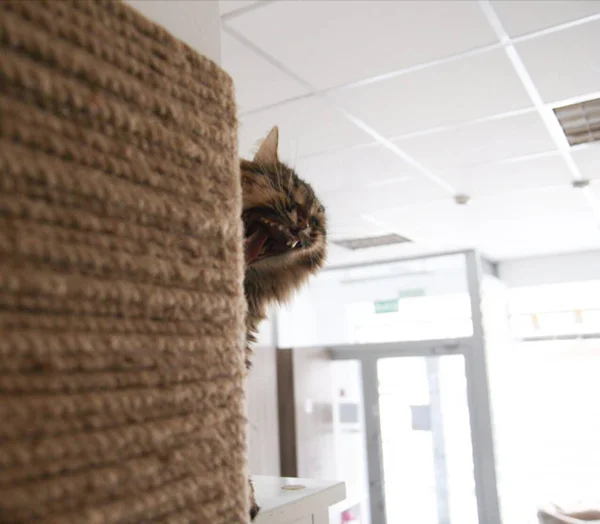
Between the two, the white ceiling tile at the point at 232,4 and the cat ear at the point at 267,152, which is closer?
the cat ear at the point at 267,152

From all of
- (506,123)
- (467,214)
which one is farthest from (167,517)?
(467,214)

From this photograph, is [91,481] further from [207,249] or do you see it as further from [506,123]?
[506,123]

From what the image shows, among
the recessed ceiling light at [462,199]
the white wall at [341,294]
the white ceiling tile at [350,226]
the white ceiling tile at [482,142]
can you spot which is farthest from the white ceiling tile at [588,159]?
the white wall at [341,294]

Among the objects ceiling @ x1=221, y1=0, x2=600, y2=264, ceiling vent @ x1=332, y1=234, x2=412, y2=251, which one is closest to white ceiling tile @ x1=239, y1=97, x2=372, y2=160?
ceiling @ x1=221, y1=0, x2=600, y2=264

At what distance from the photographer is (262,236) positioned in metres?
0.68

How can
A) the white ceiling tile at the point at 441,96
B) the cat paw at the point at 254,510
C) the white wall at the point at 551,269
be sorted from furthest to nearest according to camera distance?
1. the white wall at the point at 551,269
2. the white ceiling tile at the point at 441,96
3. the cat paw at the point at 254,510

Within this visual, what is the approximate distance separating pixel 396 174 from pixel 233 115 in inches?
96.5

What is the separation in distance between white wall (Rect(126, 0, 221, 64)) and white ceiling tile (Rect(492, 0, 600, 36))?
4.02 feet

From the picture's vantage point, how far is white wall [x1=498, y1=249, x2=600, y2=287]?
192 inches

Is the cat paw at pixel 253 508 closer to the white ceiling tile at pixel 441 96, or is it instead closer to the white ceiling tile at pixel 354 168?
the white ceiling tile at pixel 441 96

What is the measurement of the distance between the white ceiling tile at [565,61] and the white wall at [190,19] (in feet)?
4.75

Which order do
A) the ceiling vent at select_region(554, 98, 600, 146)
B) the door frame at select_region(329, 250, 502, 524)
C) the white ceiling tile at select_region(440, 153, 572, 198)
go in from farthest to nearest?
the door frame at select_region(329, 250, 502, 524) < the white ceiling tile at select_region(440, 153, 572, 198) < the ceiling vent at select_region(554, 98, 600, 146)

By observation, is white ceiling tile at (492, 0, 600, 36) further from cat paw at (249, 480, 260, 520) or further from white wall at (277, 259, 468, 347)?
white wall at (277, 259, 468, 347)

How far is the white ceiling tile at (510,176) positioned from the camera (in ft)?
9.13
